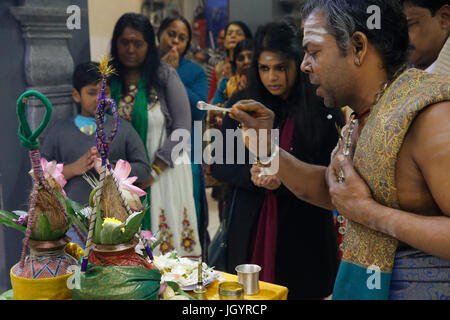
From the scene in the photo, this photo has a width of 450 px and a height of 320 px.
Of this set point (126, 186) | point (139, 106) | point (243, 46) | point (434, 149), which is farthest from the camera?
point (243, 46)

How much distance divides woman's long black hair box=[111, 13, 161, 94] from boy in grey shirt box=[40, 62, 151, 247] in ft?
0.68

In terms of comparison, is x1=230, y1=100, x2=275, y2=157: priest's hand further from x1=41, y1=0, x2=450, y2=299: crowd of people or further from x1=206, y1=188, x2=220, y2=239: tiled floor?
x1=206, y1=188, x2=220, y2=239: tiled floor

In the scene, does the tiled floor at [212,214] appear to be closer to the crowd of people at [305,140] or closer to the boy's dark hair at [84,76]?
the crowd of people at [305,140]

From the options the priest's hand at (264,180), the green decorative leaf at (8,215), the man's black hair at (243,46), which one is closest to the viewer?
the green decorative leaf at (8,215)

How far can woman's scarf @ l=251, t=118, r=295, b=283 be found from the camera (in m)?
2.00

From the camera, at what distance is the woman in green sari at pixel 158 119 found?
7.93 feet

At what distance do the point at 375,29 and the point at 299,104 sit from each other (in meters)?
0.95

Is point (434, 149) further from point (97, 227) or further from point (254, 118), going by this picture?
point (97, 227)

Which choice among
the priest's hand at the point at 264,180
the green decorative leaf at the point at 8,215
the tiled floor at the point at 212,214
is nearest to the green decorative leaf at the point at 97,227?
the green decorative leaf at the point at 8,215

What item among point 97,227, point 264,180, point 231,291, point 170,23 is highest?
point 170,23

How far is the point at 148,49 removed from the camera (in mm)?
2461

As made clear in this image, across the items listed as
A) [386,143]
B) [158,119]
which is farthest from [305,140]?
[386,143]

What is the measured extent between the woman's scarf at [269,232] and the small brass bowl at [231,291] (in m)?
0.88
